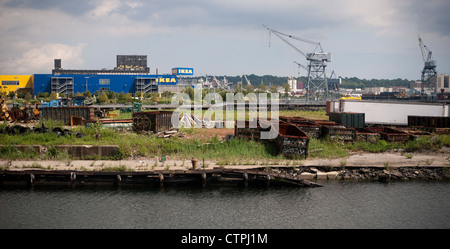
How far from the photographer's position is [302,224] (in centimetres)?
1758

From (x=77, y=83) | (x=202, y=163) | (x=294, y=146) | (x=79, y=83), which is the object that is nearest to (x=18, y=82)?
(x=77, y=83)

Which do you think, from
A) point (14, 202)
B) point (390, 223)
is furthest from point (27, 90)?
point (390, 223)

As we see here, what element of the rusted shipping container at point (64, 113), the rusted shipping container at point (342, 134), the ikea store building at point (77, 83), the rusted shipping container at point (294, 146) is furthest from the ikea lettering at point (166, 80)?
the rusted shipping container at point (294, 146)

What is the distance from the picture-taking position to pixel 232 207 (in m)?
19.5

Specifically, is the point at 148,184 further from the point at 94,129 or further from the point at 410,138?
the point at 410,138

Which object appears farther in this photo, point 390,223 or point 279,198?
point 279,198

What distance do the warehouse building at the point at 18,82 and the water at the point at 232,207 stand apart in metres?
130

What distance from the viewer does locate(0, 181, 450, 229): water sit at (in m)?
17.6

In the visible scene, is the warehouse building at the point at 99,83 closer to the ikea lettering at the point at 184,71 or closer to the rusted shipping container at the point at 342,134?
the ikea lettering at the point at 184,71

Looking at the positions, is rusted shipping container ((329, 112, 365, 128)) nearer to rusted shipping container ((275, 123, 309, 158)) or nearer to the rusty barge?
rusted shipping container ((275, 123, 309, 158))

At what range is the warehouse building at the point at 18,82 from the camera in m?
138

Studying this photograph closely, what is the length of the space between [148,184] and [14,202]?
636 centimetres

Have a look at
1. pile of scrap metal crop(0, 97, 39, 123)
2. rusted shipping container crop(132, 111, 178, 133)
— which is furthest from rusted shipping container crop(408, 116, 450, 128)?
pile of scrap metal crop(0, 97, 39, 123)

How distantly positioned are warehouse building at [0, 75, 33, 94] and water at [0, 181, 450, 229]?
13024 centimetres
